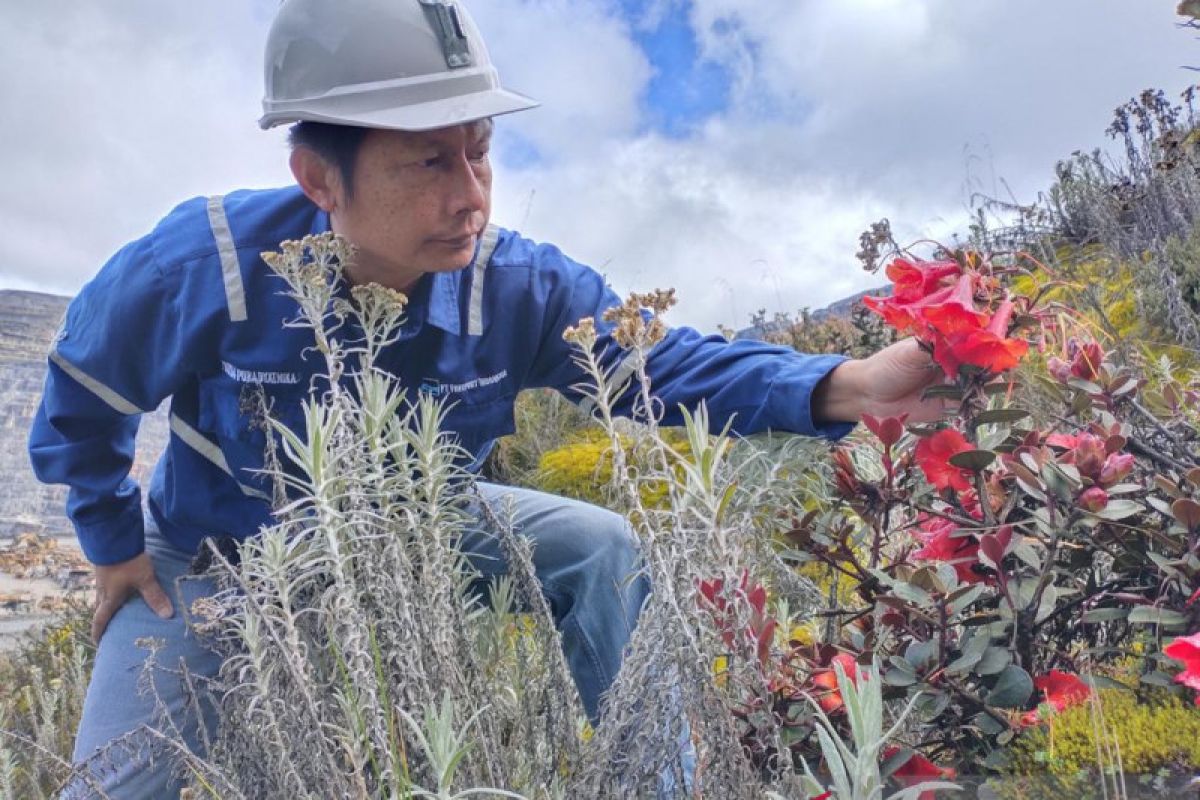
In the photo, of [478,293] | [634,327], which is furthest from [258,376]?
[634,327]

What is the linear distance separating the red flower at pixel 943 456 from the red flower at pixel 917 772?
0.38 meters

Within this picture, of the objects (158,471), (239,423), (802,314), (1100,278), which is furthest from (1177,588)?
(802,314)

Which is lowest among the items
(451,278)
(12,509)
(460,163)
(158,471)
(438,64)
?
(12,509)

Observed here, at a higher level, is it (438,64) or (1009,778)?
(438,64)

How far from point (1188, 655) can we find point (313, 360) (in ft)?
6.88

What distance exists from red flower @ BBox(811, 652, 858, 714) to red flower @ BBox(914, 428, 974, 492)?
29 cm

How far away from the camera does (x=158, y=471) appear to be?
124 inches

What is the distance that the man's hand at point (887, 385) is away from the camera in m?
1.75

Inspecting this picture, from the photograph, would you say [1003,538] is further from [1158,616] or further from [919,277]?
[919,277]

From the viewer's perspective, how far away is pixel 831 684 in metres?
1.26

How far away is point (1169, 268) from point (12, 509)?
12.5m

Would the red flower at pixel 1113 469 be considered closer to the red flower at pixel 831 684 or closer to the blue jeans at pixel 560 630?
the red flower at pixel 831 684

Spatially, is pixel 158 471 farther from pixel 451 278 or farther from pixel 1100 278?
pixel 1100 278

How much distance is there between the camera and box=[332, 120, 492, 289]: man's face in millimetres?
2168
